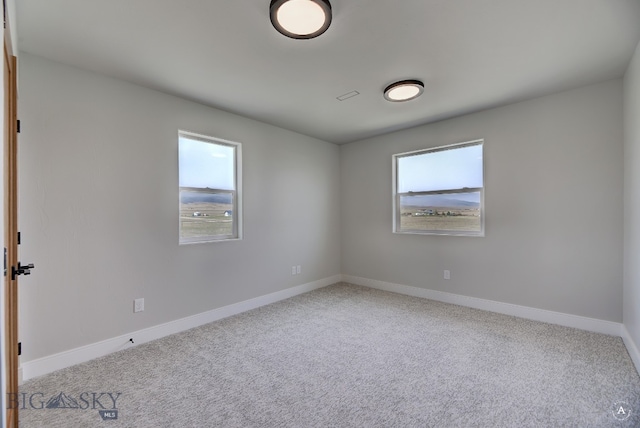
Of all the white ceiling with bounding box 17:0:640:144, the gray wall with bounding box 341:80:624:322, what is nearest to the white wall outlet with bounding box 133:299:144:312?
the white ceiling with bounding box 17:0:640:144

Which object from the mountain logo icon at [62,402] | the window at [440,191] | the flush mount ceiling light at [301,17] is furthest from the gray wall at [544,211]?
the mountain logo icon at [62,402]

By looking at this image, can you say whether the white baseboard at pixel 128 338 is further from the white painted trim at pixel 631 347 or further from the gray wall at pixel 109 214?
the white painted trim at pixel 631 347

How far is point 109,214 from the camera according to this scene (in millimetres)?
2611

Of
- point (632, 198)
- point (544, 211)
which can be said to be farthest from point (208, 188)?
point (632, 198)

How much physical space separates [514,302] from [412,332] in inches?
55.4

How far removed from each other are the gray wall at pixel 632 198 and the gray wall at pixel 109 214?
3695 mm

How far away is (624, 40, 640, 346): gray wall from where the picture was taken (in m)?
2.26

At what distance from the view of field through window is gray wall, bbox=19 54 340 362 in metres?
0.16

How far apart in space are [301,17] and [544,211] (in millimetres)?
3164

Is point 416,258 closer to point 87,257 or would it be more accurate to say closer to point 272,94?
point 272,94

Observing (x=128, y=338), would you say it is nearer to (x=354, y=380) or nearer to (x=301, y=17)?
(x=354, y=380)

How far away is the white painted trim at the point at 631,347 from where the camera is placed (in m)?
2.23

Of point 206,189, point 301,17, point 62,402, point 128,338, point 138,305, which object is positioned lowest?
point 62,402

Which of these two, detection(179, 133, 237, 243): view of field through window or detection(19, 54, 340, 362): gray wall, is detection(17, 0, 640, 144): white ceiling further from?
detection(179, 133, 237, 243): view of field through window
